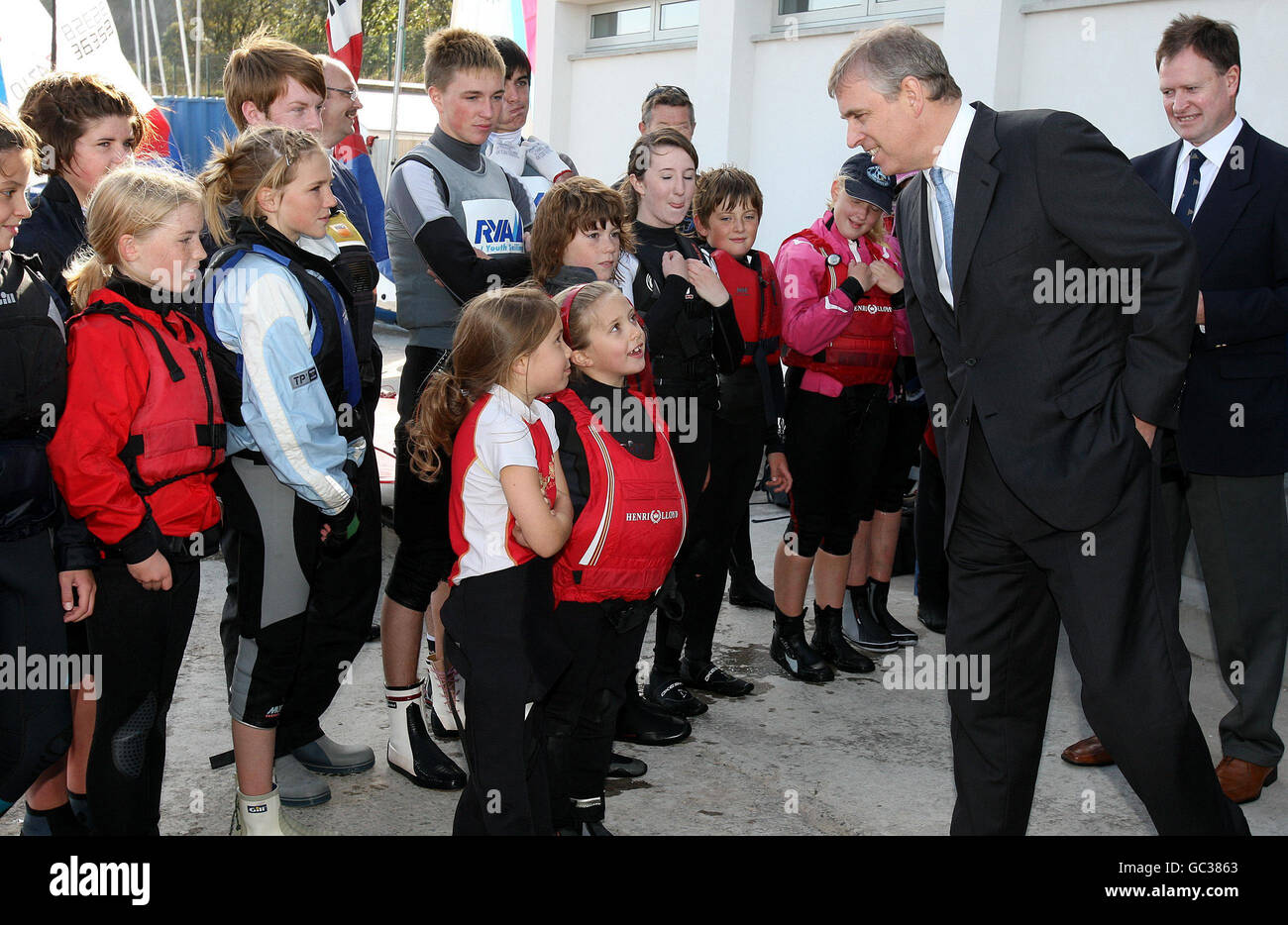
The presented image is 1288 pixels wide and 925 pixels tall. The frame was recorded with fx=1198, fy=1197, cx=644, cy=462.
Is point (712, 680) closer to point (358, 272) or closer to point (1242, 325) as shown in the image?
point (358, 272)

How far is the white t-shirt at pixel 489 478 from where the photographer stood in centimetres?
292

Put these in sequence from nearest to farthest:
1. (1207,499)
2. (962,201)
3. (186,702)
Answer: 1. (962,201)
2. (1207,499)
3. (186,702)

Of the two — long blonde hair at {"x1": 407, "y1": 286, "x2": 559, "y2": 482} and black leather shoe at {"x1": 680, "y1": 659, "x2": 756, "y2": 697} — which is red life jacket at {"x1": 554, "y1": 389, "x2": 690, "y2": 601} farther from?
black leather shoe at {"x1": 680, "y1": 659, "x2": 756, "y2": 697}

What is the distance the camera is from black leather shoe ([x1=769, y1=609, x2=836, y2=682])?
4.68m

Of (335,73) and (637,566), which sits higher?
(335,73)

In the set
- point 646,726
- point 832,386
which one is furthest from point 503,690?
point 832,386

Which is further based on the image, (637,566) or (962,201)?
(637,566)

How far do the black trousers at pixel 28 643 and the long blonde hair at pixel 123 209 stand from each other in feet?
2.12

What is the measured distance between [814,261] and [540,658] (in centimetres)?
227

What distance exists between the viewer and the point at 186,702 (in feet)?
13.8

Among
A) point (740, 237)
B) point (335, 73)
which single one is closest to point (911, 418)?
point (740, 237)

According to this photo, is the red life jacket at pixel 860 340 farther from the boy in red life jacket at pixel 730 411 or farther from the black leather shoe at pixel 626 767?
the black leather shoe at pixel 626 767

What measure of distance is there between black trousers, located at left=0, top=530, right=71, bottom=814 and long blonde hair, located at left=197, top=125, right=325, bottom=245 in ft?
3.06

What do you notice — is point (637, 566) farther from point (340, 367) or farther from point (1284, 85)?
point (1284, 85)
